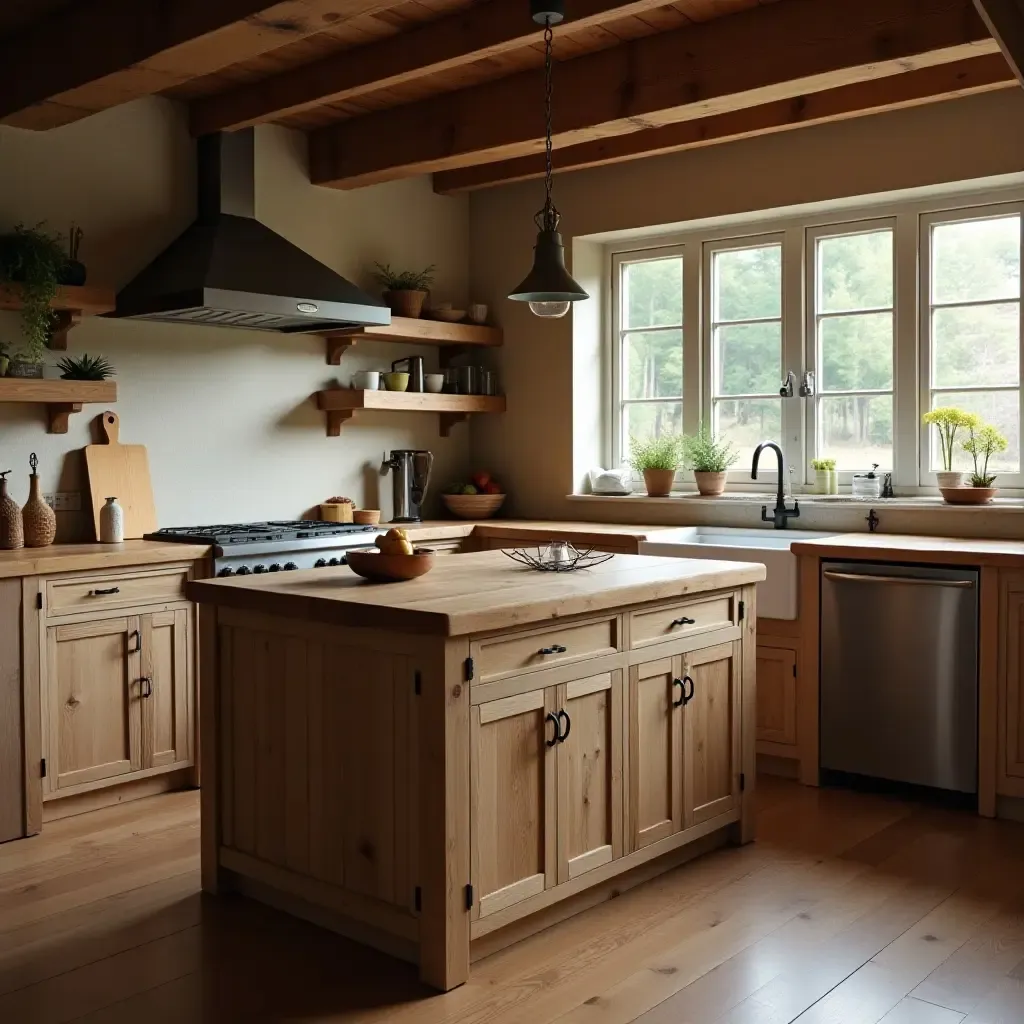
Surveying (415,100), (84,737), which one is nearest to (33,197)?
(415,100)

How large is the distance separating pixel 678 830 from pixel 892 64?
253 centimetres

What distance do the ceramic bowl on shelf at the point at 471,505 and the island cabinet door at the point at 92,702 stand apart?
2126 millimetres

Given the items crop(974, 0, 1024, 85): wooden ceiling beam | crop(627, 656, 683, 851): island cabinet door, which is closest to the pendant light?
crop(627, 656, 683, 851): island cabinet door

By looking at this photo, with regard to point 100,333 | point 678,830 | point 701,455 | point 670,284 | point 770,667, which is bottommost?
point 678,830

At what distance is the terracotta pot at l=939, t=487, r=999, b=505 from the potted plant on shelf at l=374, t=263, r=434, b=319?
2589mm

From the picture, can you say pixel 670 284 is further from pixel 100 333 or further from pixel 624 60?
pixel 100 333

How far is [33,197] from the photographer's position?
14.6 ft

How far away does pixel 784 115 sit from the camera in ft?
15.2

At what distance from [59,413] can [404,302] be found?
1812mm

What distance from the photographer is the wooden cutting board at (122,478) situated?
15.0 feet

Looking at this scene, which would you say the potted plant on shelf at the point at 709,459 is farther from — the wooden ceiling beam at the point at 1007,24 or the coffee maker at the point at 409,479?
the wooden ceiling beam at the point at 1007,24

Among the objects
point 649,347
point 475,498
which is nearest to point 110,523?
point 475,498

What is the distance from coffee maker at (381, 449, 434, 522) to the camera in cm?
569

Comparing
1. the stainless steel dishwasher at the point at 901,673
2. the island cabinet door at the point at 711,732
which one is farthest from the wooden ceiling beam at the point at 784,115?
the island cabinet door at the point at 711,732
